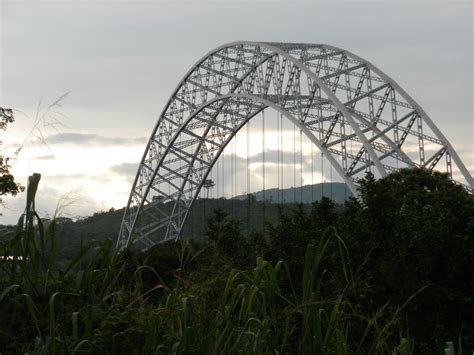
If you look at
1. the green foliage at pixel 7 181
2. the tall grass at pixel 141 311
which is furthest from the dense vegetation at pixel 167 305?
the green foliage at pixel 7 181

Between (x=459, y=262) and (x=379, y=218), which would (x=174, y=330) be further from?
(x=379, y=218)

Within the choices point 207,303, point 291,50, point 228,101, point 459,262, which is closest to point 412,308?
point 459,262

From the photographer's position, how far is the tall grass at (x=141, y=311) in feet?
19.7

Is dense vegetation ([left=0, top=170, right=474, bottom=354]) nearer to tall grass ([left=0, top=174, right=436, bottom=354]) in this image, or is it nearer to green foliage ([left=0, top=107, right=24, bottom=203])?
tall grass ([left=0, top=174, right=436, bottom=354])

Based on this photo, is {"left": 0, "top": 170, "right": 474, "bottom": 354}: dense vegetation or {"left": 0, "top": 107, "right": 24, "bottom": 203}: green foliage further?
{"left": 0, "top": 107, "right": 24, "bottom": 203}: green foliage

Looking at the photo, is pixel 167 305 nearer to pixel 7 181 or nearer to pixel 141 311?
pixel 141 311

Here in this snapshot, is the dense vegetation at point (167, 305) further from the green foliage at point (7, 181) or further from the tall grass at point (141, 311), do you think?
the green foliage at point (7, 181)

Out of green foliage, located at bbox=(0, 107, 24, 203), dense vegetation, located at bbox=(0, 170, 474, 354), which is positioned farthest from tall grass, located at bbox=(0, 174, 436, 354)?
green foliage, located at bbox=(0, 107, 24, 203)

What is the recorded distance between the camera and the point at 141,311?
658cm

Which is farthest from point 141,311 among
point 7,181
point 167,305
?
point 7,181

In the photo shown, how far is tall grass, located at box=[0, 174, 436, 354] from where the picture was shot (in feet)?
19.7

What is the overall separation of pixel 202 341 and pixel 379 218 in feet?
90.0

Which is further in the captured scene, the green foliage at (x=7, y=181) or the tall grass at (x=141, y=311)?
the green foliage at (x=7, y=181)

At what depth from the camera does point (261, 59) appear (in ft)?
181
